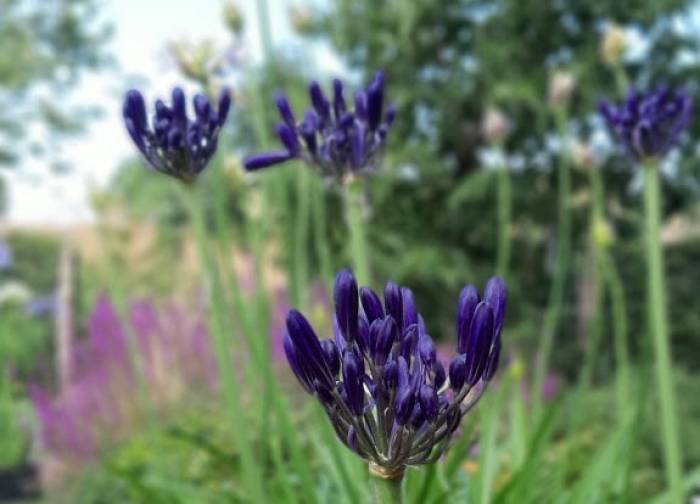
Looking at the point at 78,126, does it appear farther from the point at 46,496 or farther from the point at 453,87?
the point at 46,496

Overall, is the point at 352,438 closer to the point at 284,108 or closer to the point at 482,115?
the point at 284,108

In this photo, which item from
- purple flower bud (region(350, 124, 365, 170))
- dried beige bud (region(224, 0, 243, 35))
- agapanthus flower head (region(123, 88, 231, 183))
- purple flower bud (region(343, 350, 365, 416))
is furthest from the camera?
dried beige bud (region(224, 0, 243, 35))

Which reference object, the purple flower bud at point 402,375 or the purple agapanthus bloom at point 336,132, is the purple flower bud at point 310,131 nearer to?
the purple agapanthus bloom at point 336,132

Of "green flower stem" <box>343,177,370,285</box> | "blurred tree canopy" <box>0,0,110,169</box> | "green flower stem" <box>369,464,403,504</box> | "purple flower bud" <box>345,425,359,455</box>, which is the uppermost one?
"blurred tree canopy" <box>0,0,110,169</box>

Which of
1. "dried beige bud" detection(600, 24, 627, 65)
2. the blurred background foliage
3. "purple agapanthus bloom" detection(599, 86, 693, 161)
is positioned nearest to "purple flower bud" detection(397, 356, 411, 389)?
"purple agapanthus bloom" detection(599, 86, 693, 161)

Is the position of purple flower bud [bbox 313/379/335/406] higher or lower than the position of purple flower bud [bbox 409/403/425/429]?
higher

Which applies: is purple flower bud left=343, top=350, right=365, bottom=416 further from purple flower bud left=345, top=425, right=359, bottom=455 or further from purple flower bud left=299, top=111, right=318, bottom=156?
purple flower bud left=299, top=111, right=318, bottom=156

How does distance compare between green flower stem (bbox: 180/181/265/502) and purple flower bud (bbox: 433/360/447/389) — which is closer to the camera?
purple flower bud (bbox: 433/360/447/389)

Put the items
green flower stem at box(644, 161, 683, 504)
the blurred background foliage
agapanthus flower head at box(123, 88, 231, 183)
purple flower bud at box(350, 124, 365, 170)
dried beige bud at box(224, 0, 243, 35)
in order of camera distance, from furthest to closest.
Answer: the blurred background foliage < dried beige bud at box(224, 0, 243, 35) < green flower stem at box(644, 161, 683, 504) < purple flower bud at box(350, 124, 365, 170) < agapanthus flower head at box(123, 88, 231, 183)
